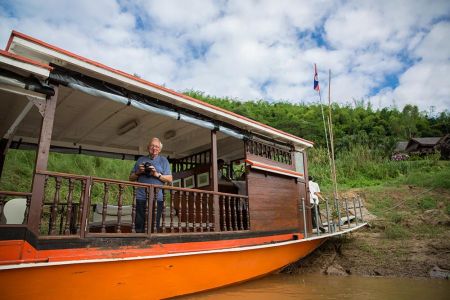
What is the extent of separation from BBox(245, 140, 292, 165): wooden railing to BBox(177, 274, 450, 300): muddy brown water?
2.37 metres

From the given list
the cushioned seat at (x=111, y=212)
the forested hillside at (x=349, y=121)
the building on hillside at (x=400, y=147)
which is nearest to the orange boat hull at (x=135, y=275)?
the cushioned seat at (x=111, y=212)

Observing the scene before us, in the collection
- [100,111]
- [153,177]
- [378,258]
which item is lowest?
[378,258]

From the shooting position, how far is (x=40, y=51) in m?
3.23

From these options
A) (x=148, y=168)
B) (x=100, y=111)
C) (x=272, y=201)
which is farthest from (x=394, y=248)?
(x=100, y=111)

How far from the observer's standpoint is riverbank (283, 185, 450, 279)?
5.96 metres

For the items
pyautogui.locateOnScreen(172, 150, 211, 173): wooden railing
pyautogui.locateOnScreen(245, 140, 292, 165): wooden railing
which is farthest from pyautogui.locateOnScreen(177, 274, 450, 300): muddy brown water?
pyautogui.locateOnScreen(172, 150, 211, 173): wooden railing

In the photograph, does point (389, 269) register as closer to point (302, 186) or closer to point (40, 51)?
point (302, 186)

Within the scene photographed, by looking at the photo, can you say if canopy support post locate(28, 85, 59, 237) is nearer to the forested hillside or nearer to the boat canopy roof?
the boat canopy roof

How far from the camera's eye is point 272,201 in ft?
19.6

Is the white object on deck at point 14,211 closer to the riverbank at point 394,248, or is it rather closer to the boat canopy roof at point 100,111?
the boat canopy roof at point 100,111

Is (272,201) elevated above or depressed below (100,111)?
below

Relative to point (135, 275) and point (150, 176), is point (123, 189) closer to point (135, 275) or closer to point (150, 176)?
point (150, 176)

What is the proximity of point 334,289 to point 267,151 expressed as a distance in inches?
111

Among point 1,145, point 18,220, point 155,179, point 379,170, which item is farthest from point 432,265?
point 379,170
